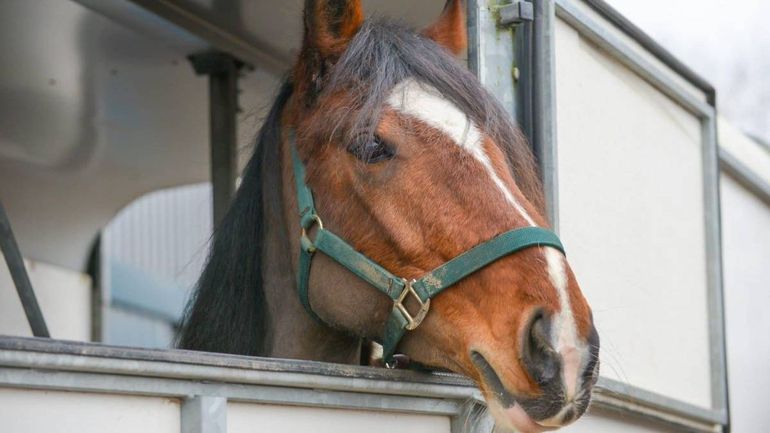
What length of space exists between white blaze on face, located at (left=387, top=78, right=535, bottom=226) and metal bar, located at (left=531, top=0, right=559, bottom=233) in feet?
2.10

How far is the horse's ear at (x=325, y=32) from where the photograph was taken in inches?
132

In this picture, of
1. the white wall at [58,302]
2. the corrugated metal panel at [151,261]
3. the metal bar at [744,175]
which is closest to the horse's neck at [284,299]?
the metal bar at [744,175]

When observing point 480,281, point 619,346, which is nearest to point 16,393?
point 480,281

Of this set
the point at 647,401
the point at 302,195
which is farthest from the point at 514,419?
the point at 647,401

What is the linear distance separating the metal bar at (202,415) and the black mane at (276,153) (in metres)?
0.87

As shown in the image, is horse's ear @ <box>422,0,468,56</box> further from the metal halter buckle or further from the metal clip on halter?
the metal halter buckle

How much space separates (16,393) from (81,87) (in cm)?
406

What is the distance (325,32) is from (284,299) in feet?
2.25

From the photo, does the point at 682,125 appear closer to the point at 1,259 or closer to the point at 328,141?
the point at 328,141

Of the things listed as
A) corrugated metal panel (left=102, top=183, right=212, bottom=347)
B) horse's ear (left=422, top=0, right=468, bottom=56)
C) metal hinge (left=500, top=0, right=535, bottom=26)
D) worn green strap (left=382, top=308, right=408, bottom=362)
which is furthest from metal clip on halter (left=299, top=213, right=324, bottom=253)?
corrugated metal panel (left=102, top=183, right=212, bottom=347)

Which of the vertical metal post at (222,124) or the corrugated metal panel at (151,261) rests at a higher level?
the corrugated metal panel at (151,261)

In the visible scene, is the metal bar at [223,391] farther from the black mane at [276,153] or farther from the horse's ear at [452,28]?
the horse's ear at [452,28]

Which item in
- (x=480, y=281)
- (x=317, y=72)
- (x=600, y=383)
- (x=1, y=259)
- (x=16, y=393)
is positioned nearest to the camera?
(x=16, y=393)

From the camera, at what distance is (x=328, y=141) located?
327 centimetres
